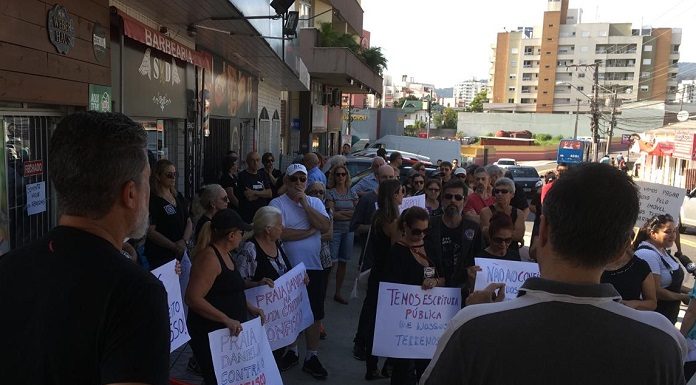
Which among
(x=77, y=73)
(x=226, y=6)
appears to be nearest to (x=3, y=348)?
(x=77, y=73)

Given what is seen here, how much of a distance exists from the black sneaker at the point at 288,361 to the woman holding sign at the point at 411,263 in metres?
1.24

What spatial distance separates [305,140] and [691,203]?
1495 cm

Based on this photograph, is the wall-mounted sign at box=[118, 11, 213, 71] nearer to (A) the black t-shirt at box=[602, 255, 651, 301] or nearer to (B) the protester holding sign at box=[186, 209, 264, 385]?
(B) the protester holding sign at box=[186, 209, 264, 385]

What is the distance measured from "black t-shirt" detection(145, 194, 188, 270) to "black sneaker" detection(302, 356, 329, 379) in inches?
68.4

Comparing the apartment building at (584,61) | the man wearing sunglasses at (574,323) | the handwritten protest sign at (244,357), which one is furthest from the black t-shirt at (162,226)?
the apartment building at (584,61)

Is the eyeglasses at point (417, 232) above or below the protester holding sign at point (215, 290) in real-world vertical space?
above

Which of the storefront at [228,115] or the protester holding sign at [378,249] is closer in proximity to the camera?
the protester holding sign at [378,249]

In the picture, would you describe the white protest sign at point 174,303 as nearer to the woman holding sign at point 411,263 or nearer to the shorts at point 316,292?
the shorts at point 316,292

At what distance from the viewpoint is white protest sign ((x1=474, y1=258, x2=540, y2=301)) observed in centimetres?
468

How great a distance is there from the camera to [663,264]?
5117 mm

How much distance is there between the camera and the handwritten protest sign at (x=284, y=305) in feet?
15.4

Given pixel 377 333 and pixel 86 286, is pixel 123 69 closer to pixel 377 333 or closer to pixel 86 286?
pixel 377 333

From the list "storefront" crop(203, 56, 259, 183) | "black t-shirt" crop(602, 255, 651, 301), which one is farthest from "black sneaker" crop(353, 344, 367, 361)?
"storefront" crop(203, 56, 259, 183)

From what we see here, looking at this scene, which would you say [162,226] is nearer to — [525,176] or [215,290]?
[215,290]
